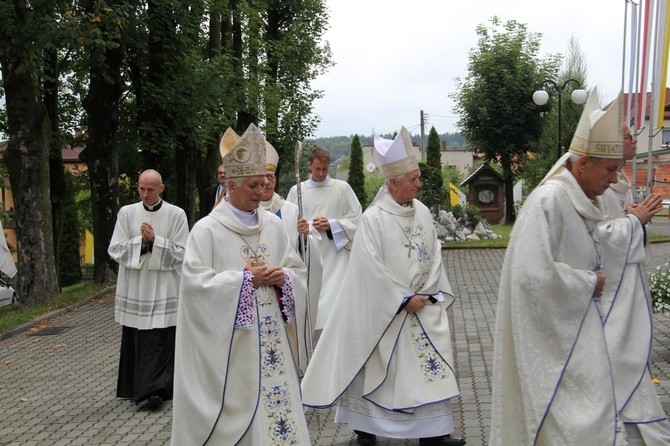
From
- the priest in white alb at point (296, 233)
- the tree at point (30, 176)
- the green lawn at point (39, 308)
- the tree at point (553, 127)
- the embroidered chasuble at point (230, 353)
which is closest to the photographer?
the embroidered chasuble at point (230, 353)

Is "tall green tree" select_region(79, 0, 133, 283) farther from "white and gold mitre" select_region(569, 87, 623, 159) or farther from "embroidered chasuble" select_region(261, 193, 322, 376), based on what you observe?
"white and gold mitre" select_region(569, 87, 623, 159)

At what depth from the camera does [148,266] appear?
30.7 feet

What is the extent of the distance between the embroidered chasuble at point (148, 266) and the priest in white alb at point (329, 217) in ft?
5.01

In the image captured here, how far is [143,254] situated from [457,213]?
25667mm

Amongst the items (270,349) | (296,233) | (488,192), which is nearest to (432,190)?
(488,192)

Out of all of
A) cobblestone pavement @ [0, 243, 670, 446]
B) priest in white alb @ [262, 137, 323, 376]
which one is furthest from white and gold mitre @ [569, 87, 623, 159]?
priest in white alb @ [262, 137, 323, 376]

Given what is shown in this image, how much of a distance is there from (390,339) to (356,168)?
152 feet

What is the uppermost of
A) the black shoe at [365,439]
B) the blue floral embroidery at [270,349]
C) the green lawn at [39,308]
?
the blue floral embroidery at [270,349]

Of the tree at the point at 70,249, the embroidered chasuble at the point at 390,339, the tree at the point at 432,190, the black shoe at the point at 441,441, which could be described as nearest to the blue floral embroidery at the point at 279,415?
the embroidered chasuble at the point at 390,339

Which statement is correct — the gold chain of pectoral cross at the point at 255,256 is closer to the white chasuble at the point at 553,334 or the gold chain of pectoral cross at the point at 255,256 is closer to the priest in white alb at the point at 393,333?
the priest in white alb at the point at 393,333

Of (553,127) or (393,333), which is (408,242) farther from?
(553,127)

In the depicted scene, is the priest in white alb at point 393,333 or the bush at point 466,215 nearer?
the priest in white alb at point 393,333

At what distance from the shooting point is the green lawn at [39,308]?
622 inches

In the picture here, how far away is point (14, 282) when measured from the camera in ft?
120
